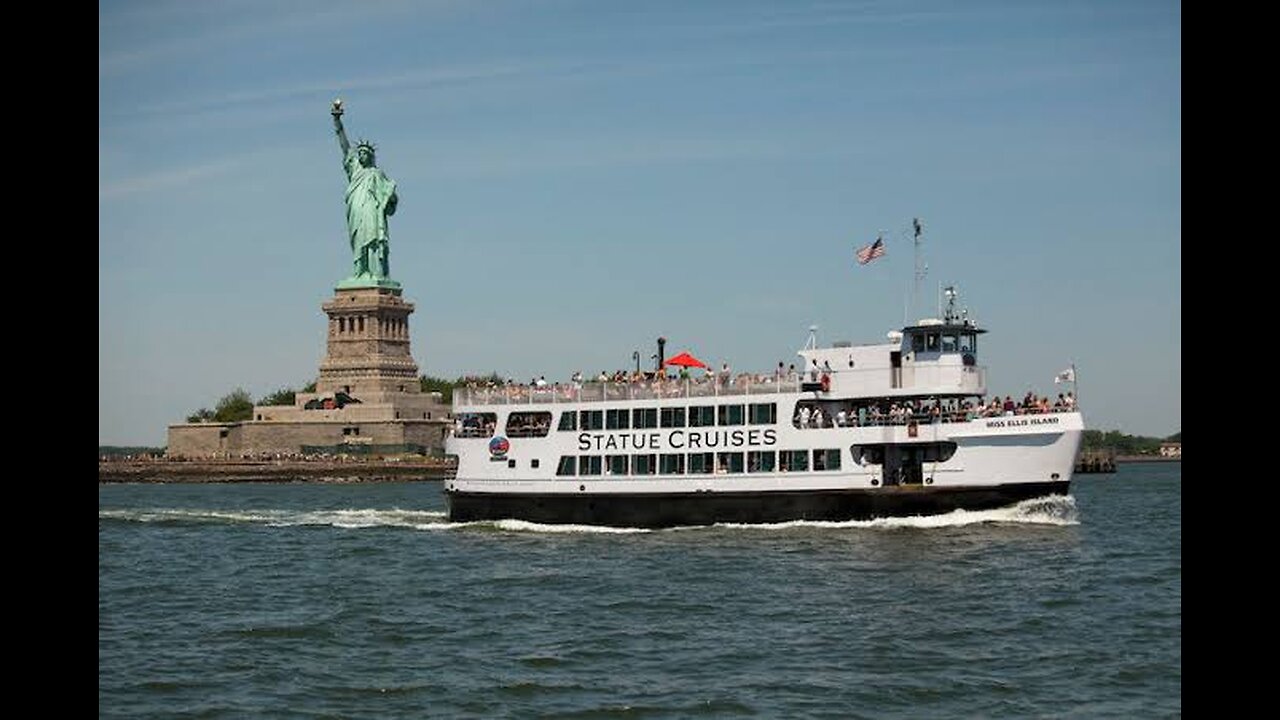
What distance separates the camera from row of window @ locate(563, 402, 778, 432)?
177 feet

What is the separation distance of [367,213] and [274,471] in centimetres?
2643

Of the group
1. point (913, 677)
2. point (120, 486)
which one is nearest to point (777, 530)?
point (913, 677)

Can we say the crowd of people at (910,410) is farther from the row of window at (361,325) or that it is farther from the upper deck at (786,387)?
the row of window at (361,325)

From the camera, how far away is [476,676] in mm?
25688

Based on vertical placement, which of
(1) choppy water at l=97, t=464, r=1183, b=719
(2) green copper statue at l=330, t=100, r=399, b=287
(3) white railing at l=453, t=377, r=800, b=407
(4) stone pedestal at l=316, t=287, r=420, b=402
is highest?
(2) green copper statue at l=330, t=100, r=399, b=287

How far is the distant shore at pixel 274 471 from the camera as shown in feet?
423

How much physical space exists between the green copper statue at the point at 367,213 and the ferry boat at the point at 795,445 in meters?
86.4

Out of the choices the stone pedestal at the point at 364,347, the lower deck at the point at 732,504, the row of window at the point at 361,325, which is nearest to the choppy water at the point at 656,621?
the lower deck at the point at 732,504

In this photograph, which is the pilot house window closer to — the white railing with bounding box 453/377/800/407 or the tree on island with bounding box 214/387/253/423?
the white railing with bounding box 453/377/800/407

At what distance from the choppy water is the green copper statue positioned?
3416 inches

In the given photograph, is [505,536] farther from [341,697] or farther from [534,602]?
[341,697]

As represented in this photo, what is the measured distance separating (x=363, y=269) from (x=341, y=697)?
399ft

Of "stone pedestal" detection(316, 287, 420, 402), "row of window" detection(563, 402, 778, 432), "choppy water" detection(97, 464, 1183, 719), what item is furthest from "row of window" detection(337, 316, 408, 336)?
"row of window" detection(563, 402, 778, 432)

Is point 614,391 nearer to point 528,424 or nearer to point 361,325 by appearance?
point 528,424
